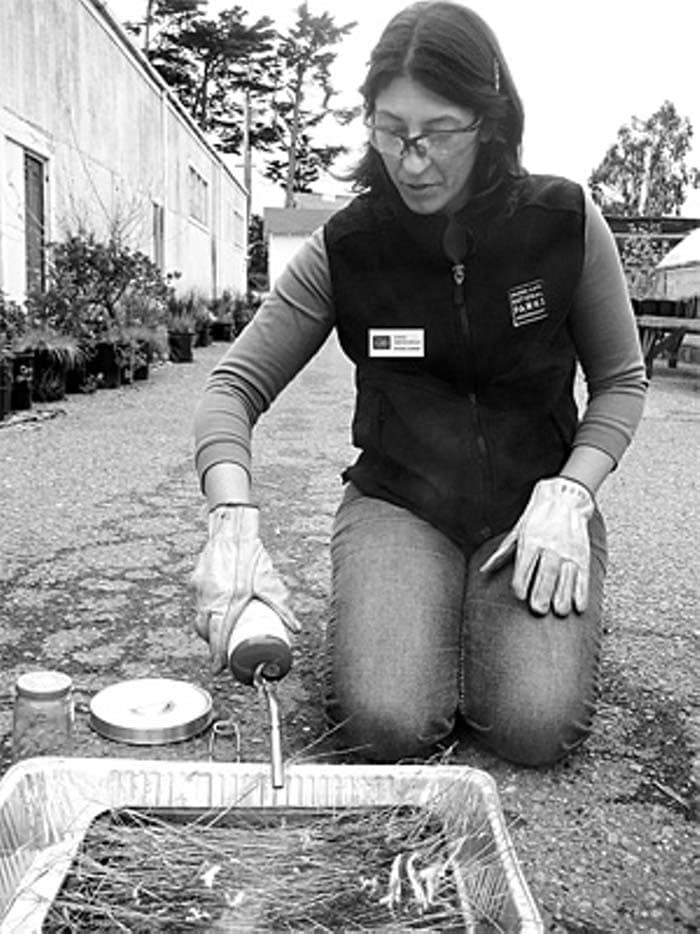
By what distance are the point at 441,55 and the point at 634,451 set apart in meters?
4.81

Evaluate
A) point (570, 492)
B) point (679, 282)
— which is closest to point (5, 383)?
point (570, 492)

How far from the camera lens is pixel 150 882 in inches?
58.9

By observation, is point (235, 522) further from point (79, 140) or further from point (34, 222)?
point (79, 140)

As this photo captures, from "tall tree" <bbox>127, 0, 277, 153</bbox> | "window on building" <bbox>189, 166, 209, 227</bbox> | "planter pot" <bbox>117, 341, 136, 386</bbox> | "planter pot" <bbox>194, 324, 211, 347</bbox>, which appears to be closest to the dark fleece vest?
"planter pot" <bbox>117, 341, 136, 386</bbox>

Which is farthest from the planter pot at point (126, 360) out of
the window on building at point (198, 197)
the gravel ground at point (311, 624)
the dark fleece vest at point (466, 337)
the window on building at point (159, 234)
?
the window on building at point (198, 197)

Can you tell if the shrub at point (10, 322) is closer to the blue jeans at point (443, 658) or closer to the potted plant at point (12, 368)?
the potted plant at point (12, 368)

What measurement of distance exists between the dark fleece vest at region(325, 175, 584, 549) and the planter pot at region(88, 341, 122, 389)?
6.81 metres

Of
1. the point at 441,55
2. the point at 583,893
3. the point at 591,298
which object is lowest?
the point at 583,893

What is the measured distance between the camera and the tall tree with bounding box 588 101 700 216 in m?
36.3

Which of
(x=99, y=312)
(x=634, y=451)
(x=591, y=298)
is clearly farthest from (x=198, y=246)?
(x=591, y=298)

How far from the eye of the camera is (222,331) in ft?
58.4

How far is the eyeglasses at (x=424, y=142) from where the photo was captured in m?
2.05

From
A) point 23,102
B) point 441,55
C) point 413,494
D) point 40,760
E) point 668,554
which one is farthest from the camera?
point 23,102

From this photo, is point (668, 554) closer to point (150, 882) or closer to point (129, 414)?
point (150, 882)
